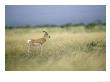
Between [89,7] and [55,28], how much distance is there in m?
0.44

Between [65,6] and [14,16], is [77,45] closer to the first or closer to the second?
[65,6]

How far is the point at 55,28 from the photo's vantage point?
3.36 metres

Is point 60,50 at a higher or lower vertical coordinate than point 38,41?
lower

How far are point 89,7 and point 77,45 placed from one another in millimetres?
444

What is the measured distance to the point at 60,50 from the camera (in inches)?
133

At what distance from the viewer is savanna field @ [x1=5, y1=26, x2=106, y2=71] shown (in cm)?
336

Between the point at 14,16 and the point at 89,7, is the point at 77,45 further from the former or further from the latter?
the point at 14,16

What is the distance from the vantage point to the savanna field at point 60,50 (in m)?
3.36

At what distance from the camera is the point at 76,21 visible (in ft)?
11.0
